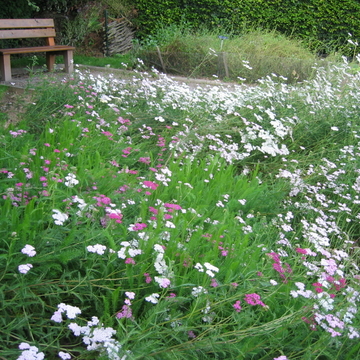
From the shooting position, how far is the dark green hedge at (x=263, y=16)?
1272cm

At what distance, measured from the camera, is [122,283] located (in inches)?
76.9

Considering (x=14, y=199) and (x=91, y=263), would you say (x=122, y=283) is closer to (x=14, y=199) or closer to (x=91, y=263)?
(x=91, y=263)

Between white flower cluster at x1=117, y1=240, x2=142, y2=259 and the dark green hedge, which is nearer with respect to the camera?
white flower cluster at x1=117, y1=240, x2=142, y2=259

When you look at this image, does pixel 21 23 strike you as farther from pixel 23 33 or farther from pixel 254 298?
pixel 254 298

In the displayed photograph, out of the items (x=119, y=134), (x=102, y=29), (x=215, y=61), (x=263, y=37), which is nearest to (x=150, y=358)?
(x=119, y=134)

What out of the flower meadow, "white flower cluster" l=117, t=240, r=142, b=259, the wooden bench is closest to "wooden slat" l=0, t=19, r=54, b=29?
the wooden bench

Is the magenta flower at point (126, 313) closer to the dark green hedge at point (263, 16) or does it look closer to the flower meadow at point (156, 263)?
the flower meadow at point (156, 263)

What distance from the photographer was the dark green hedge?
41.7ft

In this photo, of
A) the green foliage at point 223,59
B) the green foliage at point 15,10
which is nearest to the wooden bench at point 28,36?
the green foliage at point 15,10

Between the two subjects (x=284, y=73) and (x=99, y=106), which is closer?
(x=99, y=106)

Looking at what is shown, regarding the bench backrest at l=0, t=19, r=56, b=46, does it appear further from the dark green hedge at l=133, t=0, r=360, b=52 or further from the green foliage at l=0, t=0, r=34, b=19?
the dark green hedge at l=133, t=0, r=360, b=52

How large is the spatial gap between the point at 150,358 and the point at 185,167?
188 cm

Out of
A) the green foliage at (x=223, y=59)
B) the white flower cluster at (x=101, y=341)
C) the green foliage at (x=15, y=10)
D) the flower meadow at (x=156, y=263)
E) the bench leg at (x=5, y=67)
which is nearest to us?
the white flower cluster at (x=101, y=341)

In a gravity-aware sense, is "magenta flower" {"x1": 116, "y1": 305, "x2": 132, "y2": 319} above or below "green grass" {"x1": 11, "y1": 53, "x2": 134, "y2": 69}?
above
